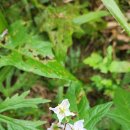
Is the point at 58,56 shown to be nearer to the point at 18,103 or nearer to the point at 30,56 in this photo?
the point at 30,56

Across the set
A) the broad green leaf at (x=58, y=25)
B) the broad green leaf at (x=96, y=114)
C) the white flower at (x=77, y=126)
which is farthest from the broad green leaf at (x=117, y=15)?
the broad green leaf at (x=58, y=25)

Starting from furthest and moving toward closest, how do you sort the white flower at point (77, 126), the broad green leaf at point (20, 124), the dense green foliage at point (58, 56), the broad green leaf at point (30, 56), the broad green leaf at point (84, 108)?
the dense green foliage at point (58, 56) → the broad green leaf at point (30, 56) → the broad green leaf at point (20, 124) → the broad green leaf at point (84, 108) → the white flower at point (77, 126)

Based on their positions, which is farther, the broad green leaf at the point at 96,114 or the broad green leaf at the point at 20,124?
the broad green leaf at the point at 20,124

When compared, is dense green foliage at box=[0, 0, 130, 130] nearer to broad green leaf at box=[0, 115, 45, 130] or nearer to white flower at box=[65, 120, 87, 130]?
broad green leaf at box=[0, 115, 45, 130]

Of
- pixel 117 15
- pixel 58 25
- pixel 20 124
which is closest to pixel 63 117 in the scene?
pixel 20 124

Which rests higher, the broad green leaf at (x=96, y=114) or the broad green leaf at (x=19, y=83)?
the broad green leaf at (x=96, y=114)

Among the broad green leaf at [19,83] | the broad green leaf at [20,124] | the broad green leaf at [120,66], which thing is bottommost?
the broad green leaf at [120,66]

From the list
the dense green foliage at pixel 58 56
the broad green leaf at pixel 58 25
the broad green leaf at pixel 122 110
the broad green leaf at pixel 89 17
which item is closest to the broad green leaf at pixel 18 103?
the dense green foliage at pixel 58 56

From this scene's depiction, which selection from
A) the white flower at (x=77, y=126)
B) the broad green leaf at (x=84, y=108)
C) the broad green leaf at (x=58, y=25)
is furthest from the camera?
the broad green leaf at (x=58, y=25)

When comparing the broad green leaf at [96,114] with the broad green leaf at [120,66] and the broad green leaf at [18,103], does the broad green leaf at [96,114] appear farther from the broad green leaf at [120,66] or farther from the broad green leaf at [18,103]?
the broad green leaf at [120,66]
